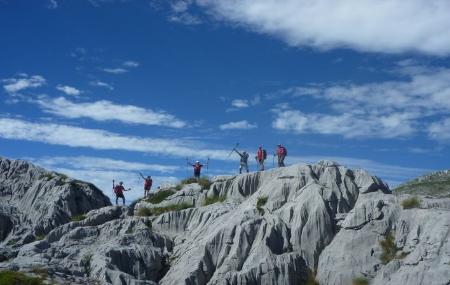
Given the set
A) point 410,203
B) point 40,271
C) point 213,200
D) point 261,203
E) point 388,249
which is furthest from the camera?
point 213,200

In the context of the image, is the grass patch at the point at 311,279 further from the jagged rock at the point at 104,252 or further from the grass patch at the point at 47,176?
the grass patch at the point at 47,176

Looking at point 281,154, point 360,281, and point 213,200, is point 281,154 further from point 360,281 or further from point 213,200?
point 360,281

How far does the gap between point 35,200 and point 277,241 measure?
32.2 m

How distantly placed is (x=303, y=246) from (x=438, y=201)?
1141cm

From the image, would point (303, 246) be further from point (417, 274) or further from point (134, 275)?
point (134, 275)

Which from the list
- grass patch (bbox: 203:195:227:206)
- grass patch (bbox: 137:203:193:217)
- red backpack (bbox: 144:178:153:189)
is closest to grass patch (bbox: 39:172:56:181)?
red backpack (bbox: 144:178:153:189)

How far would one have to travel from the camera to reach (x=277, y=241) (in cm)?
4728

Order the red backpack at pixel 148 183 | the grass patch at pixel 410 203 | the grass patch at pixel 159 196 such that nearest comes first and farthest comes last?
the grass patch at pixel 410 203
the grass patch at pixel 159 196
the red backpack at pixel 148 183

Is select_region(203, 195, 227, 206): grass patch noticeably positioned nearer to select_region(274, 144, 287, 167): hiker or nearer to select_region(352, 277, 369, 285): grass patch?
select_region(274, 144, 287, 167): hiker

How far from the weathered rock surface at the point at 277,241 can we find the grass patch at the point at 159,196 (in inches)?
211

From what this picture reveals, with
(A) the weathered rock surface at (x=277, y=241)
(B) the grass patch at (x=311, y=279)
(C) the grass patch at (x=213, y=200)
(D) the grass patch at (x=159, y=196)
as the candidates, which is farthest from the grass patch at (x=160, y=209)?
(B) the grass patch at (x=311, y=279)

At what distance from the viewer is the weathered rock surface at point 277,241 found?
44156 millimetres

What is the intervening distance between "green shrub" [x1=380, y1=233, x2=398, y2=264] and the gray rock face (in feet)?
107

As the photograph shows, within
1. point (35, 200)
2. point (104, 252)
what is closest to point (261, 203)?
point (104, 252)
